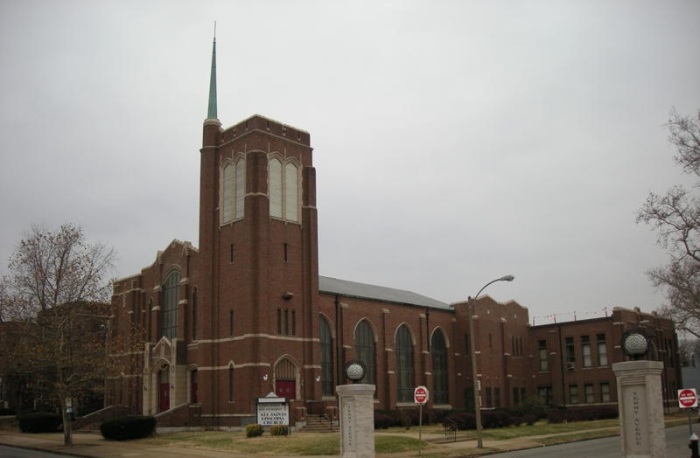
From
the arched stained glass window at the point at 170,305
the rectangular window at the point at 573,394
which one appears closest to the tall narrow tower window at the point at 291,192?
the arched stained glass window at the point at 170,305

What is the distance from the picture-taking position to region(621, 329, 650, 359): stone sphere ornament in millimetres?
16750

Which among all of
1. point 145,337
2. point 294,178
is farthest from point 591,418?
point 145,337

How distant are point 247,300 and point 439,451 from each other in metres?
19.1

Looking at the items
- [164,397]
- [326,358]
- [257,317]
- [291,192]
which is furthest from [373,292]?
[164,397]

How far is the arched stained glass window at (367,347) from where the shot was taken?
56.3m

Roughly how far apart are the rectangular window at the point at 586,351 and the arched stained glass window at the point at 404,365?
17688 millimetres

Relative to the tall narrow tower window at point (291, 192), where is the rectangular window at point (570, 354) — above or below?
below

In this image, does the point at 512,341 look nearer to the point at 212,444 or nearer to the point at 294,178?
the point at 294,178

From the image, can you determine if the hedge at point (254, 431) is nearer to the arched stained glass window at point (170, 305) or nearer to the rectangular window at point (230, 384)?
the rectangular window at point (230, 384)

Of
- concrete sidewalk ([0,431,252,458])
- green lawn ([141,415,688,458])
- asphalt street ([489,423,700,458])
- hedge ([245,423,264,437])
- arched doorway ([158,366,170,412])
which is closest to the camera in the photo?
asphalt street ([489,423,700,458])

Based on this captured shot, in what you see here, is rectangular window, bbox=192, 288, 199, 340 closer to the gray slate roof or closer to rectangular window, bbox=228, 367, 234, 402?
rectangular window, bbox=228, 367, 234, 402

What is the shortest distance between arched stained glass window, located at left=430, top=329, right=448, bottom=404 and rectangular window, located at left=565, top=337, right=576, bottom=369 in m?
12.7

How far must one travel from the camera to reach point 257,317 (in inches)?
1811

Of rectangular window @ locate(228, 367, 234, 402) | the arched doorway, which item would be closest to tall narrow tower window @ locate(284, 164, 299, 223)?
rectangular window @ locate(228, 367, 234, 402)
